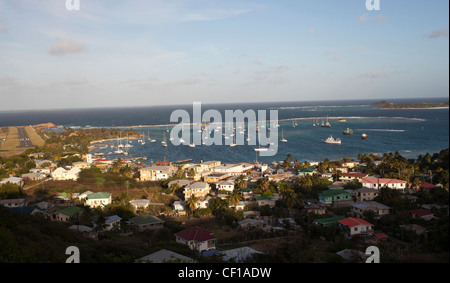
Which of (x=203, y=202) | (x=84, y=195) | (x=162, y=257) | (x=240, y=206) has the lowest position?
(x=240, y=206)

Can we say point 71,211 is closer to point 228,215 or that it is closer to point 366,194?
point 228,215

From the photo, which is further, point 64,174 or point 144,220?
point 64,174

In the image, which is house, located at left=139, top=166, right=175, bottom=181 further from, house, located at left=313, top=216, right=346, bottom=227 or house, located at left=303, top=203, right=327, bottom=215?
house, located at left=313, top=216, right=346, bottom=227

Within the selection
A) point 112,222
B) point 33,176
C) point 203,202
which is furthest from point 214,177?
point 33,176

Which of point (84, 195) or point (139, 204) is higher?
point (84, 195)

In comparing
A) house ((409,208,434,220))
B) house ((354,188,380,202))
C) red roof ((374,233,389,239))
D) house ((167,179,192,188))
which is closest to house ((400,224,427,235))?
red roof ((374,233,389,239))

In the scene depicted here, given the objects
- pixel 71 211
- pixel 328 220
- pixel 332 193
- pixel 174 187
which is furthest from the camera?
pixel 174 187

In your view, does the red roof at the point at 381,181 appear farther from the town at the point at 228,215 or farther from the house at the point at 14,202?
the house at the point at 14,202
